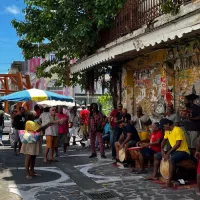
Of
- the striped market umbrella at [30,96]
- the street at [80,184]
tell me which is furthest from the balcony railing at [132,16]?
the street at [80,184]

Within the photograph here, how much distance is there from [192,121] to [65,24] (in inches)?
263

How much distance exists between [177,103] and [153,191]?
3.64 m

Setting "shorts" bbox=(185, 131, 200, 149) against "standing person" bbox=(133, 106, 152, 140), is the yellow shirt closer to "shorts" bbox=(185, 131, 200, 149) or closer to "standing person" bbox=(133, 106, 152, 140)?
"shorts" bbox=(185, 131, 200, 149)

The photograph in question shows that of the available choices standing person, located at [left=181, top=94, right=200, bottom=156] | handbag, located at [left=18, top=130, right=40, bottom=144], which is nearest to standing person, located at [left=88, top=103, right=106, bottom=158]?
handbag, located at [left=18, top=130, right=40, bottom=144]

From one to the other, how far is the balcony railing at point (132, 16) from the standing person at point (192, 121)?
223cm

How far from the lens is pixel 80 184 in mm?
7199


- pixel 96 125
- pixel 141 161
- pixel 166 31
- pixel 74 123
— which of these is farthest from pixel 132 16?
pixel 74 123

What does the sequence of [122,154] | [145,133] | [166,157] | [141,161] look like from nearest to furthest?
[166,157] < [141,161] < [122,154] < [145,133]

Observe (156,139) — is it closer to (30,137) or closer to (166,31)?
(166,31)

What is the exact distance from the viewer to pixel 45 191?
262 inches

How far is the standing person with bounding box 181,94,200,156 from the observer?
7555 mm

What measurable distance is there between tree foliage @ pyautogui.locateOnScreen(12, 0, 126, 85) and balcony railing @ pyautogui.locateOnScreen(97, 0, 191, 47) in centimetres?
37

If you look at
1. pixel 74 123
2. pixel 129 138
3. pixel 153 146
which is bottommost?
pixel 153 146

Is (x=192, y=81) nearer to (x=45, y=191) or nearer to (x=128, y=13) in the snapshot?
(x=128, y=13)
